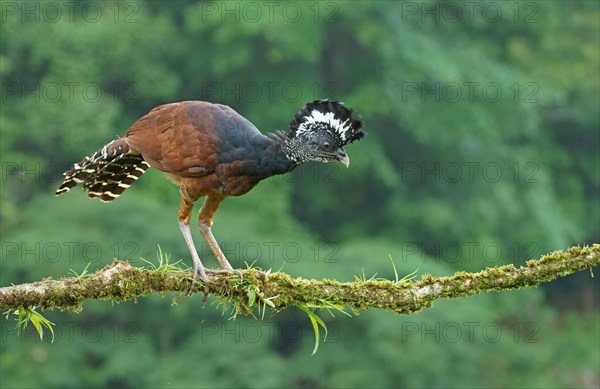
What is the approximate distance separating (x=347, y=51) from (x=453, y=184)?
15.0 ft

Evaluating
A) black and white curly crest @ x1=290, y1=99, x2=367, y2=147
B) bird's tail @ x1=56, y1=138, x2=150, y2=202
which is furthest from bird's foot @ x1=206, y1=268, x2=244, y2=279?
bird's tail @ x1=56, y1=138, x2=150, y2=202

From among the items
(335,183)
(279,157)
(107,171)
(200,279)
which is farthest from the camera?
(335,183)

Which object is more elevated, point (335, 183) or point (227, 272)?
point (335, 183)

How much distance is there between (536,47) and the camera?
32.6 meters

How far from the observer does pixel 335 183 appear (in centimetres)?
2980

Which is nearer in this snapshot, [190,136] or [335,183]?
[190,136]

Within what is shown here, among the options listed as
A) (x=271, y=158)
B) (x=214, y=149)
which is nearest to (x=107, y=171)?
(x=214, y=149)

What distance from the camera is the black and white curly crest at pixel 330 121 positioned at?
6.04 meters

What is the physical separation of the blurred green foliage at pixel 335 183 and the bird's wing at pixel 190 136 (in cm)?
1462

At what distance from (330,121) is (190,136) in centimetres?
93

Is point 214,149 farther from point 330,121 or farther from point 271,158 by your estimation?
point 330,121

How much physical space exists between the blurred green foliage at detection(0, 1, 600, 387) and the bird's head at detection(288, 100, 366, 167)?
15322 mm

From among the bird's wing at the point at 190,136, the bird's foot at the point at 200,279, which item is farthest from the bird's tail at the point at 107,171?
the bird's foot at the point at 200,279

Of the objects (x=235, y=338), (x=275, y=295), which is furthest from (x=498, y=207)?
(x=275, y=295)
